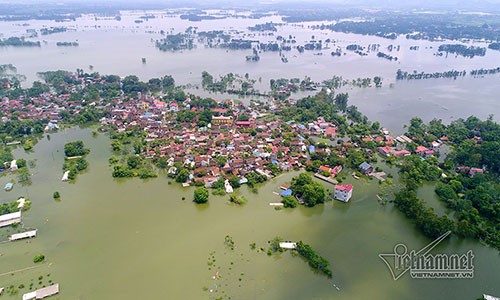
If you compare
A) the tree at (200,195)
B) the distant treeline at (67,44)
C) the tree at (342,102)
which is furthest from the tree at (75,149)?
the distant treeline at (67,44)

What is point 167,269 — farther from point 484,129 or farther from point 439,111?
point 439,111

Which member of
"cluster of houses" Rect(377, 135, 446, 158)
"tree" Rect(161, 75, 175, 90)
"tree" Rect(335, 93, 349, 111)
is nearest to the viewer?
"cluster of houses" Rect(377, 135, 446, 158)

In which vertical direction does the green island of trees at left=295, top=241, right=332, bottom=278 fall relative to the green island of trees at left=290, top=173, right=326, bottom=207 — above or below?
below

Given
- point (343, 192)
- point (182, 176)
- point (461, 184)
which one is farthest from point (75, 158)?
point (461, 184)

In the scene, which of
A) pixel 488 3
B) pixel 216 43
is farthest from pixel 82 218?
pixel 488 3

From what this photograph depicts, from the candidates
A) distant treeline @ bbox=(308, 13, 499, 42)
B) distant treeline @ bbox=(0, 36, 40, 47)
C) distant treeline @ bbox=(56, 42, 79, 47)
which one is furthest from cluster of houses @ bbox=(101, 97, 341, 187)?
distant treeline @ bbox=(308, 13, 499, 42)

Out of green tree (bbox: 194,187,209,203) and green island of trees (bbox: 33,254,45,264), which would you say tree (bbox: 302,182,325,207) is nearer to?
green tree (bbox: 194,187,209,203)
